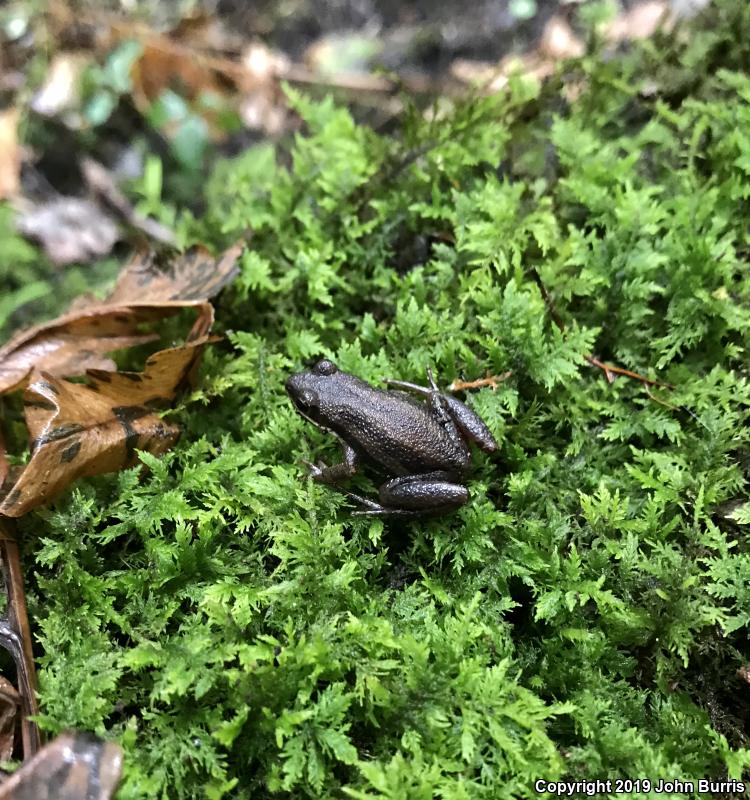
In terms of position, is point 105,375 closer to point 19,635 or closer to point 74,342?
point 74,342

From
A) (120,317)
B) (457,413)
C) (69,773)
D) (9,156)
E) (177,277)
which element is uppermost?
(9,156)

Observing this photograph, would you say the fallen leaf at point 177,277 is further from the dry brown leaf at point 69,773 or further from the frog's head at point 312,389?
the dry brown leaf at point 69,773

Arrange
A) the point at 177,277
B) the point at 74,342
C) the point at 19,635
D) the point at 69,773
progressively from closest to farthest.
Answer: the point at 69,773
the point at 19,635
the point at 74,342
the point at 177,277

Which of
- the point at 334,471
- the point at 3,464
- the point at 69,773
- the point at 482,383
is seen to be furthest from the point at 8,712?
the point at 482,383

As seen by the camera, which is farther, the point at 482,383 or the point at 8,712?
the point at 482,383

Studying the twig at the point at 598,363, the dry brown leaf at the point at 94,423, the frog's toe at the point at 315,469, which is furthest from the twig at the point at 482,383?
the dry brown leaf at the point at 94,423

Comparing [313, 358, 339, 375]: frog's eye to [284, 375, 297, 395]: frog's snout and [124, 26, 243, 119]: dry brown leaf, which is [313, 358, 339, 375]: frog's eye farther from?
[124, 26, 243, 119]: dry brown leaf
